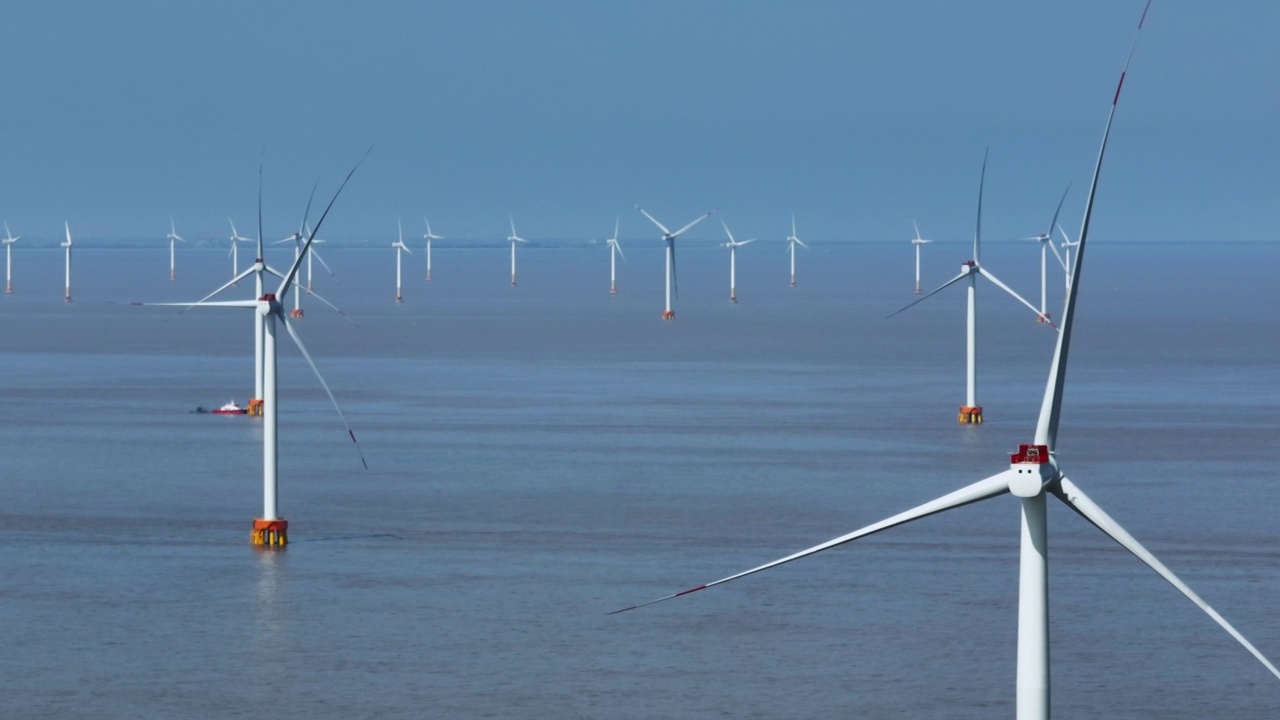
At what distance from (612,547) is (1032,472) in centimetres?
2549

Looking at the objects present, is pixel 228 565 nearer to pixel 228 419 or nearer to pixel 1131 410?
pixel 228 419

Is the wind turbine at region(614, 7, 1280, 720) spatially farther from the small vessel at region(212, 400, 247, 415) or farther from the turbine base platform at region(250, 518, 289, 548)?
the small vessel at region(212, 400, 247, 415)

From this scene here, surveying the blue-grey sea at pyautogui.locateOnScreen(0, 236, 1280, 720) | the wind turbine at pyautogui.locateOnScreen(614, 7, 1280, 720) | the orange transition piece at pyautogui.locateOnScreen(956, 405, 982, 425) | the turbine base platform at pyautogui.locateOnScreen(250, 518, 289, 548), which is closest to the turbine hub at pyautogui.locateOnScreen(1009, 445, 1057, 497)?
the wind turbine at pyautogui.locateOnScreen(614, 7, 1280, 720)

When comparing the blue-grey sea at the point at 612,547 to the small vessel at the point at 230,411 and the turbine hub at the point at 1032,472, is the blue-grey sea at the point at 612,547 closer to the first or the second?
the small vessel at the point at 230,411

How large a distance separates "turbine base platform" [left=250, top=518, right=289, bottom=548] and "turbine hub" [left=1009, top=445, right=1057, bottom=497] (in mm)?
26541

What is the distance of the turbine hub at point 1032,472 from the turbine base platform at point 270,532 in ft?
87.1

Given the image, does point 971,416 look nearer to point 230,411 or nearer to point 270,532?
point 230,411

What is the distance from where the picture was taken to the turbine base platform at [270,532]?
145 feet

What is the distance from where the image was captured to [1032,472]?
19.8m

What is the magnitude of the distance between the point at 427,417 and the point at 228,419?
Result: 6.40m

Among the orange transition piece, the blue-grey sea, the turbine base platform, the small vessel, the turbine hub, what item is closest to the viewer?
the turbine hub

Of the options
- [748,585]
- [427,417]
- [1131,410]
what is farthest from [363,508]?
[1131,410]

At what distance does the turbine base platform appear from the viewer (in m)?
44.3

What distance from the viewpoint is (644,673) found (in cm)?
3338
